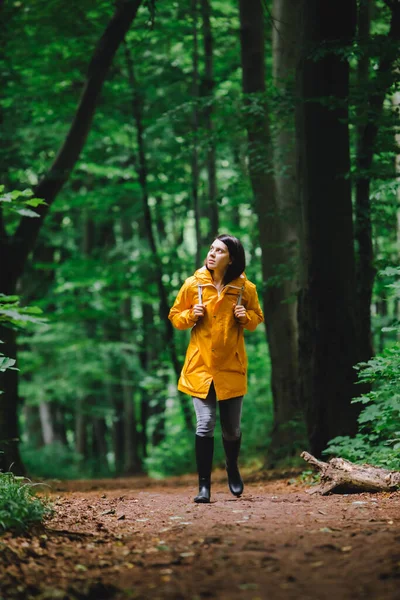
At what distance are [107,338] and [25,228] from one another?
1192cm

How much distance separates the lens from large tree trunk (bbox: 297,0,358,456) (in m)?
7.62

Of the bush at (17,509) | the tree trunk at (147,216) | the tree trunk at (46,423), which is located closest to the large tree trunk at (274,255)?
the tree trunk at (147,216)

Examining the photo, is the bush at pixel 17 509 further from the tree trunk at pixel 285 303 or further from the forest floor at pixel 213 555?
the tree trunk at pixel 285 303

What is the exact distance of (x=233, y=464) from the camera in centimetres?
624

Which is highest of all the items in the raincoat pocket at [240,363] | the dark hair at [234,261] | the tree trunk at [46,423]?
the dark hair at [234,261]

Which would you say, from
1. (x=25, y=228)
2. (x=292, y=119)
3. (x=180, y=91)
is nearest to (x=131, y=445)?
(x=180, y=91)

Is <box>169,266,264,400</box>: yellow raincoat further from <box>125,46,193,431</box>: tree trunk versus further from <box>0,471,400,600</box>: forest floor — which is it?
<box>125,46,193,431</box>: tree trunk

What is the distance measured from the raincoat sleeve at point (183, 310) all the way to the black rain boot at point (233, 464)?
113 centimetres

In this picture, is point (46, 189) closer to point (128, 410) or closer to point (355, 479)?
point (355, 479)

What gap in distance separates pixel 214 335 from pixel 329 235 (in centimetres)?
240

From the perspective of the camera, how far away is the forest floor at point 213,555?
3248mm

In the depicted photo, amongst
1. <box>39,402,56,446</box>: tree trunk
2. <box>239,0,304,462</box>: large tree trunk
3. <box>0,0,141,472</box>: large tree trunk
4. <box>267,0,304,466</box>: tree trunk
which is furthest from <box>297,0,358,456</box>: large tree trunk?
<box>39,402,56,446</box>: tree trunk

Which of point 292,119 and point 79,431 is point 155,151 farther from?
point 79,431

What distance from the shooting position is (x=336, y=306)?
7.66 m
